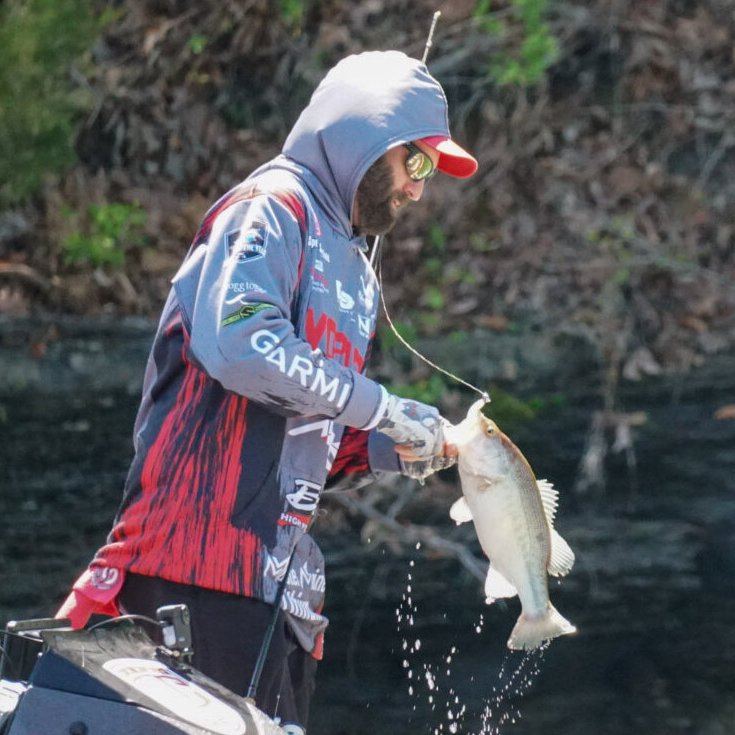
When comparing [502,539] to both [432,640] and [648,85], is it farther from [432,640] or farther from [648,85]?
[648,85]

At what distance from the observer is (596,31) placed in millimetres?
7676

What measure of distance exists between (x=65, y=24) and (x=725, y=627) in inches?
152

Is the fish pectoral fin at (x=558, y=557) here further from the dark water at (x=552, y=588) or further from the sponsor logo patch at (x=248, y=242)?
the dark water at (x=552, y=588)

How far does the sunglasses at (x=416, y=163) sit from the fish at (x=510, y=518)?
1.66 ft

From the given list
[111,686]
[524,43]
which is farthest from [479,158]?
[111,686]

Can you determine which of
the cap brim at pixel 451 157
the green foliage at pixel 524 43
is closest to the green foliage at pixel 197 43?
the green foliage at pixel 524 43

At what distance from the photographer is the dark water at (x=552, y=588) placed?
539cm

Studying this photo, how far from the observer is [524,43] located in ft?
24.1

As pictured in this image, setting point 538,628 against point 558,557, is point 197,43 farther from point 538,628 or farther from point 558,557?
point 538,628

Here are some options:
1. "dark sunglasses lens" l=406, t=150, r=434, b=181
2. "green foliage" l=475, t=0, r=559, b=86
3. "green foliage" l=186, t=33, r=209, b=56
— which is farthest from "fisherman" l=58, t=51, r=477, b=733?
"green foliage" l=186, t=33, r=209, b=56

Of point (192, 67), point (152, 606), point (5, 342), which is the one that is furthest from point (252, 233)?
point (192, 67)

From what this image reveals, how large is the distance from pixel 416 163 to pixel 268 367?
66 cm

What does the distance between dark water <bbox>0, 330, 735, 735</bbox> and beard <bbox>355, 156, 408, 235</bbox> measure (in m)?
2.66

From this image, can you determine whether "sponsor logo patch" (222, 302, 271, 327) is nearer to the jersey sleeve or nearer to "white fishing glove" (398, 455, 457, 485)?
the jersey sleeve
